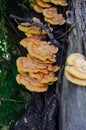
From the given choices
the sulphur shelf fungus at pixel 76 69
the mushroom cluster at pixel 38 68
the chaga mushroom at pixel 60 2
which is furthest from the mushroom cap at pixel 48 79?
the chaga mushroom at pixel 60 2

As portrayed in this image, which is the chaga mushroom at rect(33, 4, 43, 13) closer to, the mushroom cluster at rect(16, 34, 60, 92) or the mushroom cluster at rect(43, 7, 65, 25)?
the mushroom cluster at rect(43, 7, 65, 25)

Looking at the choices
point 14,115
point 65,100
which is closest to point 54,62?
point 65,100

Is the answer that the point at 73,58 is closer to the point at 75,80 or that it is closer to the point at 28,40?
the point at 75,80

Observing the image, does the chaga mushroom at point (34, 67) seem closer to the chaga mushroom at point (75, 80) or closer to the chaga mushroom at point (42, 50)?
the chaga mushroom at point (42, 50)

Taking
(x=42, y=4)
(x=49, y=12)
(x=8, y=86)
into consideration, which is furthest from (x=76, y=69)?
(x=8, y=86)

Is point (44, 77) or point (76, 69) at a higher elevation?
point (76, 69)

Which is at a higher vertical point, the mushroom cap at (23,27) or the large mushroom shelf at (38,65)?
the mushroom cap at (23,27)
